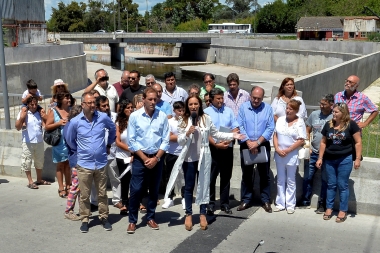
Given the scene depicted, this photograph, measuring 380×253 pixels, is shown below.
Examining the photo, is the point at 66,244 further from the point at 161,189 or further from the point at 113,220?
the point at 161,189

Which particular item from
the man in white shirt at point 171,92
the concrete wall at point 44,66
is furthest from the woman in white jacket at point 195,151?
the concrete wall at point 44,66

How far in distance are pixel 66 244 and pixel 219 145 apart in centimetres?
240

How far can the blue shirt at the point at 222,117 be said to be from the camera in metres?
7.03

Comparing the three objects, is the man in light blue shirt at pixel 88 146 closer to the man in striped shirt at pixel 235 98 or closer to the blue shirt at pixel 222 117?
the blue shirt at pixel 222 117

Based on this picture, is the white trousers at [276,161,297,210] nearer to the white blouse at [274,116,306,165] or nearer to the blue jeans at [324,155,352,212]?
the white blouse at [274,116,306,165]

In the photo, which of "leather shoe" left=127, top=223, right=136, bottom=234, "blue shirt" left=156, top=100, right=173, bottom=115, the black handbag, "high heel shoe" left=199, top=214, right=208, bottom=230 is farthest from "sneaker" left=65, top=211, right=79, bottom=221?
"blue shirt" left=156, top=100, right=173, bottom=115

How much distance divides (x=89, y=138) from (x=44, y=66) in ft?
53.6

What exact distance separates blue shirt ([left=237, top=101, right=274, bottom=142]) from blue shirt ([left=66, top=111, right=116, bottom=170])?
2033 millimetres

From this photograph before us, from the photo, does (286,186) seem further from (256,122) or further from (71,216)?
(71,216)

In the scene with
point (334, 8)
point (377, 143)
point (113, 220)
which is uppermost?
point (334, 8)

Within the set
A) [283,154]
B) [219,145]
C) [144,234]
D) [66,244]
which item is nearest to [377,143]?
[283,154]

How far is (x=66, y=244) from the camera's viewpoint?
243 inches

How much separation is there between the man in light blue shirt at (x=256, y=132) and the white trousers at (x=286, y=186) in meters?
0.16

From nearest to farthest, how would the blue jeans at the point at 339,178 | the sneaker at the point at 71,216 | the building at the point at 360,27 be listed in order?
1. the blue jeans at the point at 339,178
2. the sneaker at the point at 71,216
3. the building at the point at 360,27
